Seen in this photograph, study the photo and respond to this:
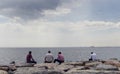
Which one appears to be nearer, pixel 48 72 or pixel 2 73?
pixel 48 72

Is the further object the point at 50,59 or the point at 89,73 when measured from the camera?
the point at 50,59

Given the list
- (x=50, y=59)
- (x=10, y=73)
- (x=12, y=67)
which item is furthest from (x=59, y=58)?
(x=10, y=73)

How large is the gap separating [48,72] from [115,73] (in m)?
3.08

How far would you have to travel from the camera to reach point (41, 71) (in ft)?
47.5

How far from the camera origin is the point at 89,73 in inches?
553

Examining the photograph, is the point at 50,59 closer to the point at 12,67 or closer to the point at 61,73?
the point at 12,67

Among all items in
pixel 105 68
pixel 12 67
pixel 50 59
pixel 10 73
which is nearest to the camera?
pixel 105 68

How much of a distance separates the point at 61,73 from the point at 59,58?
34.7 ft

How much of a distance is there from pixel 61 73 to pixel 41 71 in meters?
1.00

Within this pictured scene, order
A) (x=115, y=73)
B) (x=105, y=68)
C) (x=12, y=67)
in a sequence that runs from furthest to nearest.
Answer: (x=12, y=67), (x=105, y=68), (x=115, y=73)

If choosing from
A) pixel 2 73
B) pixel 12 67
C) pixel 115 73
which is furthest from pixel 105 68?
pixel 12 67

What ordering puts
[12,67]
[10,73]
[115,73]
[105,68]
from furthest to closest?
[12,67] < [10,73] < [105,68] < [115,73]

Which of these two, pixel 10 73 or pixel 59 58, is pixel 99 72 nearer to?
pixel 10 73

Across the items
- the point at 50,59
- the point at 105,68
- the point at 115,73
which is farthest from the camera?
the point at 50,59
